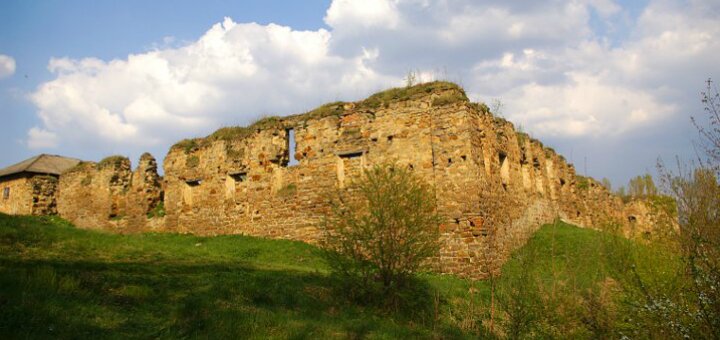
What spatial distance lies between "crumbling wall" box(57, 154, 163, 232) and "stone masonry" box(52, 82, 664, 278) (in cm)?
5

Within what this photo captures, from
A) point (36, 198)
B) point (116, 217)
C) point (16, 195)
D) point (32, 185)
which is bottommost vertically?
point (116, 217)

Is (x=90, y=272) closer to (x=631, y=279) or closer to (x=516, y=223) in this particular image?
(x=631, y=279)

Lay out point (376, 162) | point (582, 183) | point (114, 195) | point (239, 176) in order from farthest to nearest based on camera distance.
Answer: point (582, 183) < point (114, 195) < point (239, 176) < point (376, 162)

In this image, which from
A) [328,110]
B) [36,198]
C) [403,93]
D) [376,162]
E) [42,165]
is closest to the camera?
[376,162]

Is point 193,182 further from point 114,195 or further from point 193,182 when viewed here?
point 114,195

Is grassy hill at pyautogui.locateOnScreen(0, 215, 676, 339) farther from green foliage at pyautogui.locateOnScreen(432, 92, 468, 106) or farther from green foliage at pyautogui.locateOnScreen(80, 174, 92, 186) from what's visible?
green foliage at pyautogui.locateOnScreen(80, 174, 92, 186)

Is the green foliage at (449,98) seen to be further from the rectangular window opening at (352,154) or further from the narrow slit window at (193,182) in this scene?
the narrow slit window at (193,182)

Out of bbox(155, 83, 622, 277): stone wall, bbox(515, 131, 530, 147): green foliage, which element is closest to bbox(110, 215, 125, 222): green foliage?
bbox(155, 83, 622, 277): stone wall

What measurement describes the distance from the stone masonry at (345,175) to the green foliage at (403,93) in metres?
0.04

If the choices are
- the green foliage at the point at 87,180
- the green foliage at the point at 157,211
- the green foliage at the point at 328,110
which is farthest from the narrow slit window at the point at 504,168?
the green foliage at the point at 87,180

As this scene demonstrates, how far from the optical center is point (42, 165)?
92.0ft

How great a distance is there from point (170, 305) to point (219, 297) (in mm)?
900

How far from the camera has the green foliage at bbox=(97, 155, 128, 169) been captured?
20.9m

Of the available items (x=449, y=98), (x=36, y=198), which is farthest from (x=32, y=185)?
(x=449, y=98)
